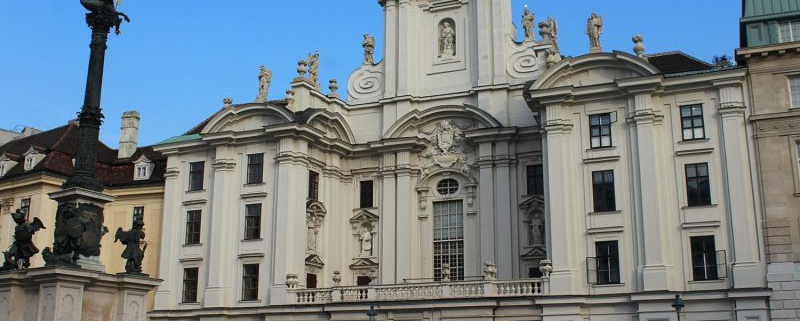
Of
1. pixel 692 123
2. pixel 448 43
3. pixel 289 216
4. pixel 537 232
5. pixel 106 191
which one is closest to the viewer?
pixel 692 123

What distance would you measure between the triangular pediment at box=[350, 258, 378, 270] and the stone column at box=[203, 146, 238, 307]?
5.55 metres

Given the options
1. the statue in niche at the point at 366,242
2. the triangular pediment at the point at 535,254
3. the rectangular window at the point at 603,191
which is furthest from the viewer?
the statue in niche at the point at 366,242

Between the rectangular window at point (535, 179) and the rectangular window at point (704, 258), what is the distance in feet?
25.4

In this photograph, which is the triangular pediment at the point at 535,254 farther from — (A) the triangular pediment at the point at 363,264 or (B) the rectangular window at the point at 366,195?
(B) the rectangular window at the point at 366,195

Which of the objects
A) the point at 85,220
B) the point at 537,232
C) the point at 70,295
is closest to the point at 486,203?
the point at 537,232

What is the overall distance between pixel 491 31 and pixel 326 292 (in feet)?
47.1

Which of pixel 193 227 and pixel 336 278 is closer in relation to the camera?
pixel 336 278

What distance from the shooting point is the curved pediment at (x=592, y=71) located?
35938 mm

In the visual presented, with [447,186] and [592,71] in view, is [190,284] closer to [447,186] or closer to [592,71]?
[447,186]

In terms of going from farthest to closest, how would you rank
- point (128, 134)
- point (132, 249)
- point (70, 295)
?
point (128, 134) < point (132, 249) < point (70, 295)

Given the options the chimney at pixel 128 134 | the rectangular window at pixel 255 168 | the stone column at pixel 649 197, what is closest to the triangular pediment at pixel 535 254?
the stone column at pixel 649 197

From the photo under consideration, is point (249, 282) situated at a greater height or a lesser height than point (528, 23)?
lesser

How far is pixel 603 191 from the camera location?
35.9m

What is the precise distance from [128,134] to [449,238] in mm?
20801
